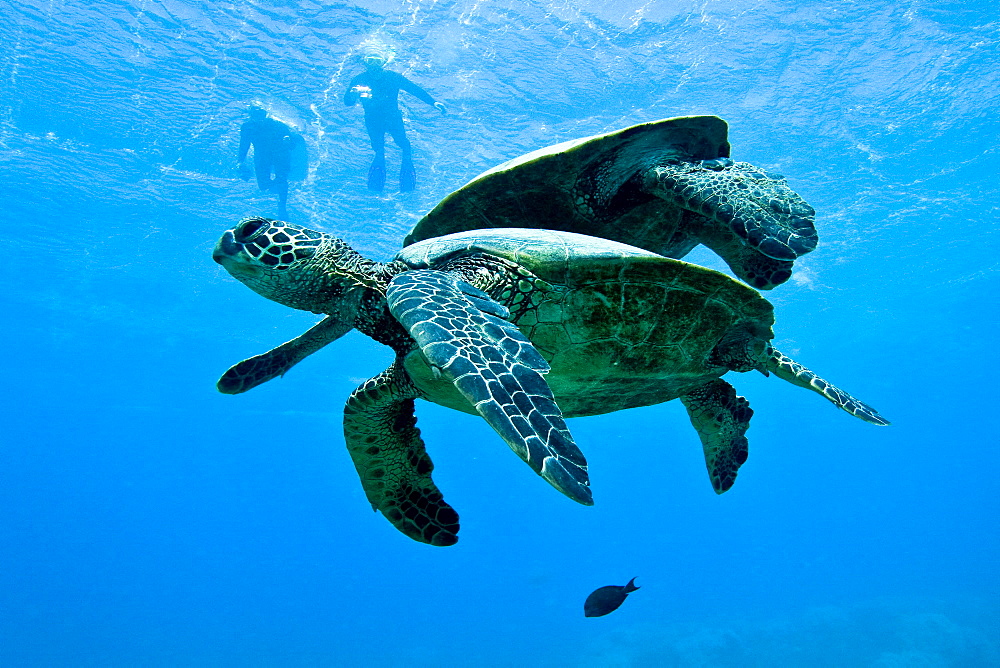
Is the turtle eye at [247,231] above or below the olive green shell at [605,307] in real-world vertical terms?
above

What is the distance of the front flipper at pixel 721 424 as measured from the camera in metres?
4.34

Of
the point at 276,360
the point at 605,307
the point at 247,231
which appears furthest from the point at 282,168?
the point at 605,307

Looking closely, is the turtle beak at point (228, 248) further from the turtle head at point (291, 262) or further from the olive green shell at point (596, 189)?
the olive green shell at point (596, 189)

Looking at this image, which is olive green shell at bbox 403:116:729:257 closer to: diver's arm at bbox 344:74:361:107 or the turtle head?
Result: the turtle head

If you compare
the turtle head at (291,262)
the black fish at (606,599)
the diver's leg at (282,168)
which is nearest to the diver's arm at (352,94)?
the diver's leg at (282,168)

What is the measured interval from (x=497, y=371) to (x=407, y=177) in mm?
15624

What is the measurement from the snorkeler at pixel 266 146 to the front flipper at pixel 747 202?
14753mm

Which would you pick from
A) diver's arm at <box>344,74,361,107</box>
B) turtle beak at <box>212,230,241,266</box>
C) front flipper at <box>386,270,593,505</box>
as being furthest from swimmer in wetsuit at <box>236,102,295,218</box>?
front flipper at <box>386,270,593,505</box>

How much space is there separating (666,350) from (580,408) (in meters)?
1.01

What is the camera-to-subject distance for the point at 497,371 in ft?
5.98

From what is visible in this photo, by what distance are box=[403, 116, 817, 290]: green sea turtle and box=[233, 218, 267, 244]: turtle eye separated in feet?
4.91

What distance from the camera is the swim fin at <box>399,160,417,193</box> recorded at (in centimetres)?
1609

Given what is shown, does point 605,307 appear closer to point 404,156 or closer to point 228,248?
point 228,248

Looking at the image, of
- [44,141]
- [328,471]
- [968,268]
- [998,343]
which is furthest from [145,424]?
[998,343]
